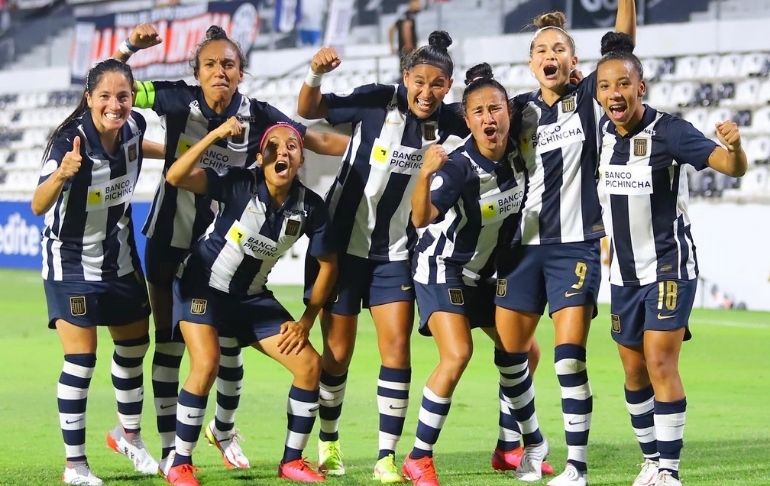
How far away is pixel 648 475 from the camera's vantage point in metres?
5.73

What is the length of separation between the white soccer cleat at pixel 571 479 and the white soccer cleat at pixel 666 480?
13.1 inches

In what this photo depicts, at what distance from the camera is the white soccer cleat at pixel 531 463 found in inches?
244

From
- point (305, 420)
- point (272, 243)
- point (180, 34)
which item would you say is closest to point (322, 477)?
point (305, 420)

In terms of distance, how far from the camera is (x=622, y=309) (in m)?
5.75

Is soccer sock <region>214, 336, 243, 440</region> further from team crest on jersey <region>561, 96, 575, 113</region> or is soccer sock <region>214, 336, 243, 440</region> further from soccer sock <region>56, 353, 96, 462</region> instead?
team crest on jersey <region>561, 96, 575, 113</region>

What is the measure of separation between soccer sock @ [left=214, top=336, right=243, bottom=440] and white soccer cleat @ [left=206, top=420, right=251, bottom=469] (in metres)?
0.02

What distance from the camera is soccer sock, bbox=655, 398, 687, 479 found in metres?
5.59

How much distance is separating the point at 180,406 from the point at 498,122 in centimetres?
192

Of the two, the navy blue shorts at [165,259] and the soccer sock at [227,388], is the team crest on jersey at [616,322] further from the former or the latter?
the navy blue shorts at [165,259]

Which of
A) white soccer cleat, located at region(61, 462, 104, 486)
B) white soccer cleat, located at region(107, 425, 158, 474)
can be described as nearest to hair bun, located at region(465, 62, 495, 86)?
white soccer cleat, located at region(107, 425, 158, 474)

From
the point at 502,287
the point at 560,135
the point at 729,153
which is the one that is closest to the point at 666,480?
the point at 502,287

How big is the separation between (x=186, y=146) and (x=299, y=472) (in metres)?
1.66

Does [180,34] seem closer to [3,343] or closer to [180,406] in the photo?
[3,343]

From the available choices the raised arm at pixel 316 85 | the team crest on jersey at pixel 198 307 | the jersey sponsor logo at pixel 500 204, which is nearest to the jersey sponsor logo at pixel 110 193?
the team crest on jersey at pixel 198 307
